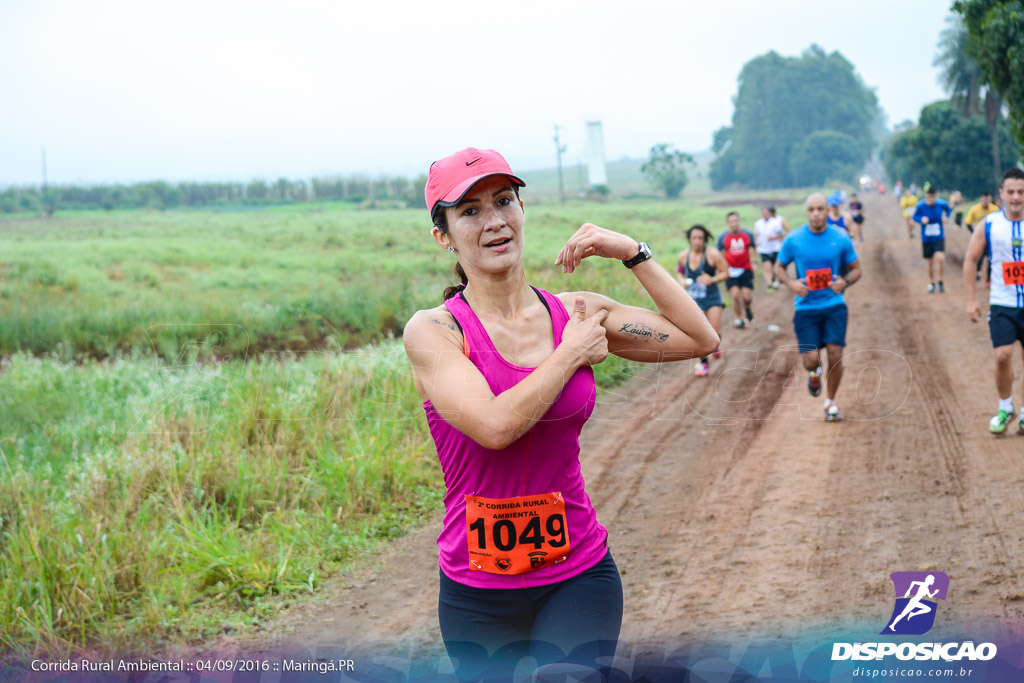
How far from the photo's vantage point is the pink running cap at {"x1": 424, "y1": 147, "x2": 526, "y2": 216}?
2.30 meters

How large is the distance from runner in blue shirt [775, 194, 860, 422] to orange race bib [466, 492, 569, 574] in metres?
6.68

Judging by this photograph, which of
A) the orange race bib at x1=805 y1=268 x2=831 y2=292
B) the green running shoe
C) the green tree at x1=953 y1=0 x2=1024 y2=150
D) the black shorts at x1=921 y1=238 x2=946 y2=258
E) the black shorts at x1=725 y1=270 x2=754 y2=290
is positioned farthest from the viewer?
the green tree at x1=953 y1=0 x2=1024 y2=150

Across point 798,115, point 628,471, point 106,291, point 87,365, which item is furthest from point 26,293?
point 798,115

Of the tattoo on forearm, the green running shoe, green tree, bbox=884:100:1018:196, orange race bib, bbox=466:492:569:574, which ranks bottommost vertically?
the green running shoe

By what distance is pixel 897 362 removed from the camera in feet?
36.9

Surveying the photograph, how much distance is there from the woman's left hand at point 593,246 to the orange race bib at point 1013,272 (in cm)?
585

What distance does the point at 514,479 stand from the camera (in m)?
2.33

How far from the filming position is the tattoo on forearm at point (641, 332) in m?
2.63

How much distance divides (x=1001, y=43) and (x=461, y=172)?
19.9 metres

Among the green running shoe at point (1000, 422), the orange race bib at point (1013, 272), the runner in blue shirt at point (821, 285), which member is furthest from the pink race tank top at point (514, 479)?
the runner in blue shirt at point (821, 285)

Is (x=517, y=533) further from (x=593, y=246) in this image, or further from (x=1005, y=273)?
(x=1005, y=273)

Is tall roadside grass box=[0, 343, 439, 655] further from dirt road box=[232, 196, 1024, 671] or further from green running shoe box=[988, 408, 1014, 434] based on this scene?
green running shoe box=[988, 408, 1014, 434]

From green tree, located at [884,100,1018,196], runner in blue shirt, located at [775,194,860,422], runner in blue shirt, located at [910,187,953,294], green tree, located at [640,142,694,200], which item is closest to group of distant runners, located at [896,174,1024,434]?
runner in blue shirt, located at [775,194,860,422]

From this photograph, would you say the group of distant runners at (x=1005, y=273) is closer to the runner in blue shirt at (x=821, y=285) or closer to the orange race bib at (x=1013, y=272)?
the orange race bib at (x=1013, y=272)
